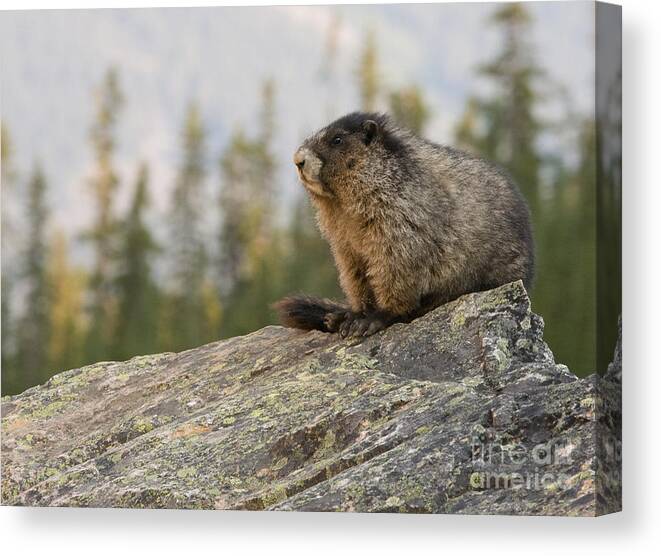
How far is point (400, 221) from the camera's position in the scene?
861cm

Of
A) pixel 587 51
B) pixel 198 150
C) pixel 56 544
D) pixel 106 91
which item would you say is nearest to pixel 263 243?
pixel 198 150

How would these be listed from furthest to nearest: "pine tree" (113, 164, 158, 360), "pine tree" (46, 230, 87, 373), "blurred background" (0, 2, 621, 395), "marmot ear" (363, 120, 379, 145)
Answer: "pine tree" (113, 164, 158, 360)
"pine tree" (46, 230, 87, 373)
"marmot ear" (363, 120, 379, 145)
"blurred background" (0, 2, 621, 395)

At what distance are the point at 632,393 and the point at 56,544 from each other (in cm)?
409

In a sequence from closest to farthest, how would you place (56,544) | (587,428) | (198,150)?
(587,428) < (56,544) < (198,150)

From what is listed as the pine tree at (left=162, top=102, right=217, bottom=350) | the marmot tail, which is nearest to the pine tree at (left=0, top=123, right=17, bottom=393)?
the pine tree at (left=162, top=102, right=217, bottom=350)

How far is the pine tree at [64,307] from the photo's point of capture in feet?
32.4

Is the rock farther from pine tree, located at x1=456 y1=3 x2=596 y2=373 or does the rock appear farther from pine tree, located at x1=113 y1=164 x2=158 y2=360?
pine tree, located at x1=113 y1=164 x2=158 y2=360

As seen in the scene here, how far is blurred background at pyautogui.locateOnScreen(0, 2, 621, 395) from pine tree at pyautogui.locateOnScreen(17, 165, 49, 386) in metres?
0.01

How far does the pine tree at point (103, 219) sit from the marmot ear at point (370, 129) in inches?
75.6

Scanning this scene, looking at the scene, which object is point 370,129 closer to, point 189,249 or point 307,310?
point 307,310

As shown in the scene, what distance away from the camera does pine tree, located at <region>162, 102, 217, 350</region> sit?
402 inches

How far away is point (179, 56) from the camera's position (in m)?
9.34

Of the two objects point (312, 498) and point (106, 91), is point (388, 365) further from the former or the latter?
point (106, 91)

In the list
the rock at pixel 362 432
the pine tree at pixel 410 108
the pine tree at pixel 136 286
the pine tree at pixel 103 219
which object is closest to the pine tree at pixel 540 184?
the pine tree at pixel 410 108
